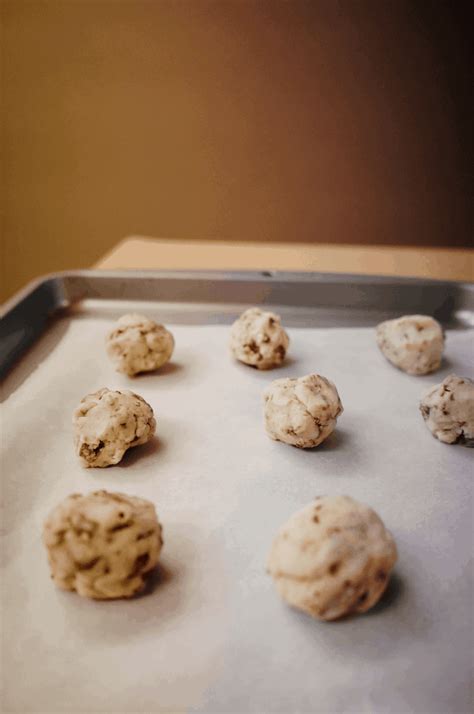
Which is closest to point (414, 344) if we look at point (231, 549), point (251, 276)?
point (251, 276)

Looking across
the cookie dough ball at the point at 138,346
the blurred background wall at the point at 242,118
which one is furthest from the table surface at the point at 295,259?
the blurred background wall at the point at 242,118

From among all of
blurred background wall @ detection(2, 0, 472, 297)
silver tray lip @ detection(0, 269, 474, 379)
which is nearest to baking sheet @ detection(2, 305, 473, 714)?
silver tray lip @ detection(0, 269, 474, 379)

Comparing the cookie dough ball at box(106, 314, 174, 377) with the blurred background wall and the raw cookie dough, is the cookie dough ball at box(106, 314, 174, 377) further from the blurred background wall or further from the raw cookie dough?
the blurred background wall

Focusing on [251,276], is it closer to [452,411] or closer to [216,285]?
[216,285]

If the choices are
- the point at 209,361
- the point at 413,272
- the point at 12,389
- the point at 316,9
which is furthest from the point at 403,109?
the point at 12,389

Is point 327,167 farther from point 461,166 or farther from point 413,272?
point 413,272

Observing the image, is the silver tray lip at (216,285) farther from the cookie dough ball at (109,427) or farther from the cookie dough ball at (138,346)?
the cookie dough ball at (109,427)
